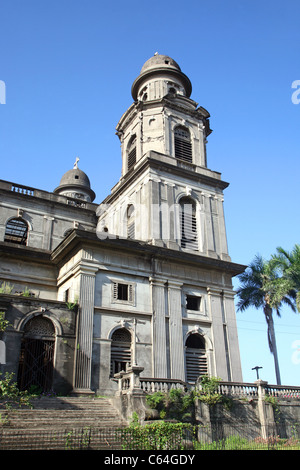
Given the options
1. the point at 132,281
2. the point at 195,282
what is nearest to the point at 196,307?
the point at 195,282

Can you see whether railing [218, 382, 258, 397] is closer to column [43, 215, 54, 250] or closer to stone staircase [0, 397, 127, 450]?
stone staircase [0, 397, 127, 450]

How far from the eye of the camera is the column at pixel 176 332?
22.4 m

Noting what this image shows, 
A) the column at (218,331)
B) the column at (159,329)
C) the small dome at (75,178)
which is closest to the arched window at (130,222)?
the column at (159,329)

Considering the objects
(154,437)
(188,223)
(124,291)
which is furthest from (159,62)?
(154,437)

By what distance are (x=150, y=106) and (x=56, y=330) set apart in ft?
59.1

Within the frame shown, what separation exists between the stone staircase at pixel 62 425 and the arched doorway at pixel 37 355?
285cm

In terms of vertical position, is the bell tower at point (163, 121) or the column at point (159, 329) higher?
the bell tower at point (163, 121)

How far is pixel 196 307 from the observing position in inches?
999

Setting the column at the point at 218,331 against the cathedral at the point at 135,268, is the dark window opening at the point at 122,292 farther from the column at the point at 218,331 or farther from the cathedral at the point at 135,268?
the column at the point at 218,331

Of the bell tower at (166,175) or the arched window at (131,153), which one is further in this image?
the arched window at (131,153)

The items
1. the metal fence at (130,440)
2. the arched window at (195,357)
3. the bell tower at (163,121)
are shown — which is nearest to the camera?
the metal fence at (130,440)

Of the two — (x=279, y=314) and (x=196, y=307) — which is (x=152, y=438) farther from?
(x=279, y=314)

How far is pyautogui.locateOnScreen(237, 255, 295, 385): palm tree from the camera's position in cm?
2911

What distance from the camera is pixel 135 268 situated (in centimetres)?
2370
